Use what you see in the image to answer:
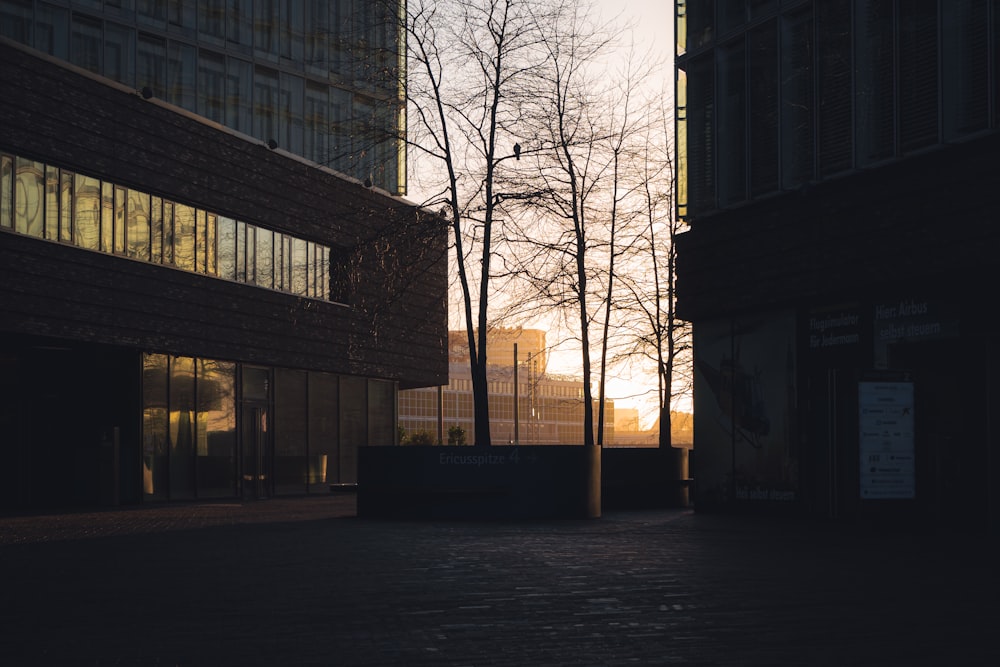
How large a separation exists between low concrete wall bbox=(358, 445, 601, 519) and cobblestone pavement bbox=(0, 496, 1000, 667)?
164 inches

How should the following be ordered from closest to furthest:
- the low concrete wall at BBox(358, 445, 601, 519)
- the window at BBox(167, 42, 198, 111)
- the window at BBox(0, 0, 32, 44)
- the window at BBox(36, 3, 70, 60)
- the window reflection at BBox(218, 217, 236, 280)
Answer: the low concrete wall at BBox(358, 445, 601, 519) → the window at BBox(0, 0, 32, 44) → the window at BBox(36, 3, 70, 60) → the window at BBox(167, 42, 198, 111) → the window reflection at BBox(218, 217, 236, 280)

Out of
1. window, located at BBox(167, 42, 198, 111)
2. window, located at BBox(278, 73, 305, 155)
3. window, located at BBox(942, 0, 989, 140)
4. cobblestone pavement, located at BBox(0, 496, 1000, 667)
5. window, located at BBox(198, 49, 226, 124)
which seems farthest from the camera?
window, located at BBox(278, 73, 305, 155)

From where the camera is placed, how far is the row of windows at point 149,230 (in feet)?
86.9

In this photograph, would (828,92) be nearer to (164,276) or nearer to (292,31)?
(164,276)

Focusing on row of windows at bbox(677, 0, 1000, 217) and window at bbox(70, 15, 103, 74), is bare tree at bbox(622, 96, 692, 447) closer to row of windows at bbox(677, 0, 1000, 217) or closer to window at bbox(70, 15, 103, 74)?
row of windows at bbox(677, 0, 1000, 217)

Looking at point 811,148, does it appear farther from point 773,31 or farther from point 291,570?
point 291,570

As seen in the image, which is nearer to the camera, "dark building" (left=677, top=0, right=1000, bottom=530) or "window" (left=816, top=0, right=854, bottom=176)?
"dark building" (left=677, top=0, right=1000, bottom=530)

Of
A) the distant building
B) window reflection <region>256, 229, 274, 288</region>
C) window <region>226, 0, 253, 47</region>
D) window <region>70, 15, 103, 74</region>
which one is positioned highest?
window <region>226, 0, 253, 47</region>

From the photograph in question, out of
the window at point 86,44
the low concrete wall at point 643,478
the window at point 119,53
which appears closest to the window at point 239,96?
the window at point 119,53

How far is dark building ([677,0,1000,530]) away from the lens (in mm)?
17859

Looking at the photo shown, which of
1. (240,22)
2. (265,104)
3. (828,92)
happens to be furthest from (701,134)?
(240,22)

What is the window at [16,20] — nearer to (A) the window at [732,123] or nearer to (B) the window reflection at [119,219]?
(B) the window reflection at [119,219]

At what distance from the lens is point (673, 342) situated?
3469 centimetres

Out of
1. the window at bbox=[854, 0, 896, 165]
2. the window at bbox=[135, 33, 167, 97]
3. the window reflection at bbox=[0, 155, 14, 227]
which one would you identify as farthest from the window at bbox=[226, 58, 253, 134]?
the window at bbox=[854, 0, 896, 165]
